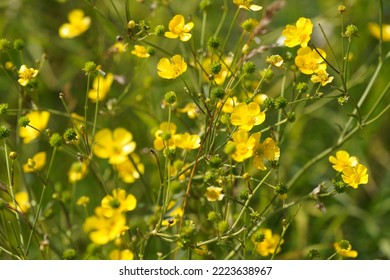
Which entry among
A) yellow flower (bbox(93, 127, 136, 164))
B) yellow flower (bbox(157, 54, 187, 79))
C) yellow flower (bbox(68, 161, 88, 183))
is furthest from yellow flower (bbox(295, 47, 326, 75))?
yellow flower (bbox(68, 161, 88, 183))

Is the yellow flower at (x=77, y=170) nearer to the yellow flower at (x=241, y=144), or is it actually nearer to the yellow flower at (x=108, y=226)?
the yellow flower at (x=108, y=226)

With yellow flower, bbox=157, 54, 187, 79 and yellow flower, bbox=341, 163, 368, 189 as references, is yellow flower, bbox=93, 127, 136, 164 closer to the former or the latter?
yellow flower, bbox=157, 54, 187, 79

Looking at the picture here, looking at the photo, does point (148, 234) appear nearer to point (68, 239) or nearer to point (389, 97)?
point (68, 239)

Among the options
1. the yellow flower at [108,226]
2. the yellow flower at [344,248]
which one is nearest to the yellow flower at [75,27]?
the yellow flower at [108,226]

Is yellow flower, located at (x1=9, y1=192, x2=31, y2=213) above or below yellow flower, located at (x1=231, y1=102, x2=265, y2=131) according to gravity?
below

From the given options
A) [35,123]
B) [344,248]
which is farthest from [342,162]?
[35,123]
